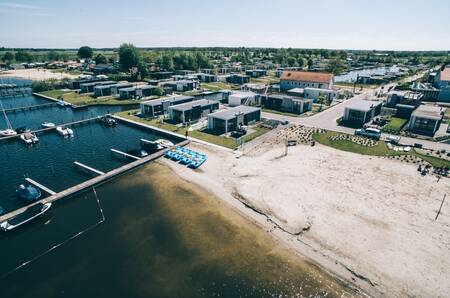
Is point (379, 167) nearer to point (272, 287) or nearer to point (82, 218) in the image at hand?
point (272, 287)

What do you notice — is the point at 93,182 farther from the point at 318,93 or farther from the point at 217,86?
the point at 217,86

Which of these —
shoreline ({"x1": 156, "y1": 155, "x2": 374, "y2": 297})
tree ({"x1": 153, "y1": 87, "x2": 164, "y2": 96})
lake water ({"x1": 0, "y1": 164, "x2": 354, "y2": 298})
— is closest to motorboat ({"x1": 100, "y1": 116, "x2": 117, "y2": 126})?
tree ({"x1": 153, "y1": 87, "x2": 164, "y2": 96})

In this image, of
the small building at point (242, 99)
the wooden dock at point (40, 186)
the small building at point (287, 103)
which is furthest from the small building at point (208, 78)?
the wooden dock at point (40, 186)

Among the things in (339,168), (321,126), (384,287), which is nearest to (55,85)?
(321,126)

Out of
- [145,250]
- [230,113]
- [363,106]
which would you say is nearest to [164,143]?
[230,113]

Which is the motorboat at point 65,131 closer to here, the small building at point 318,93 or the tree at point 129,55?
the small building at point 318,93
